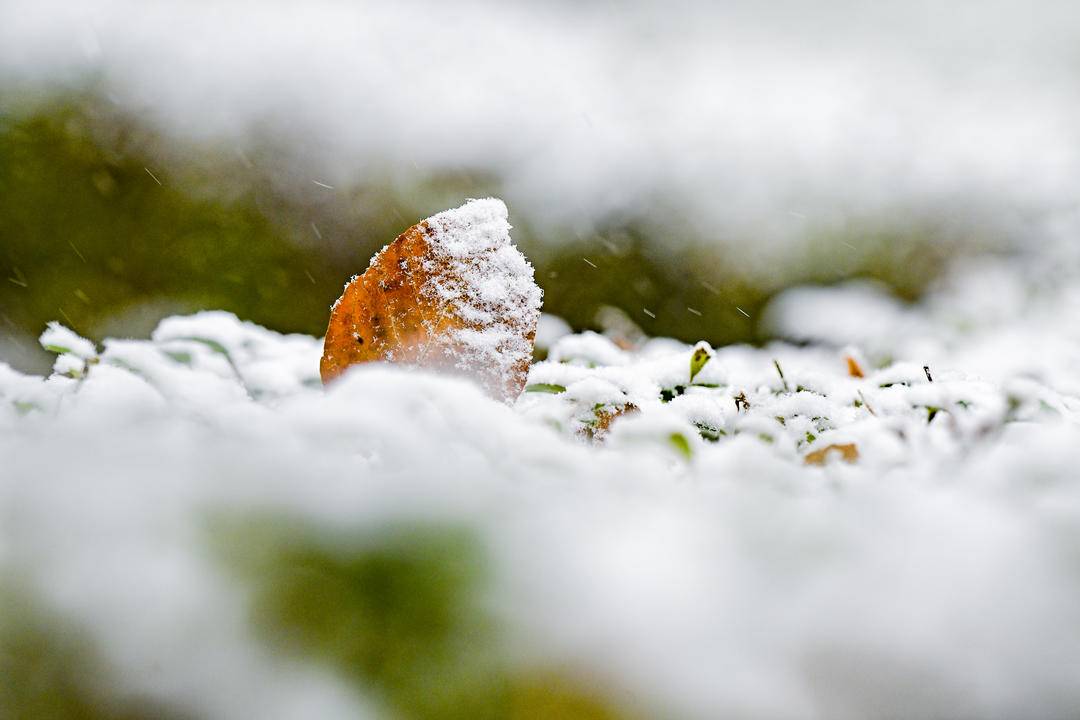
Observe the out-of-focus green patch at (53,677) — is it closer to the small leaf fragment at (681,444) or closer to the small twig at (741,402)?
the small leaf fragment at (681,444)

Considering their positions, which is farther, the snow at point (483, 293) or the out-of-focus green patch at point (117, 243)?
the out-of-focus green patch at point (117, 243)

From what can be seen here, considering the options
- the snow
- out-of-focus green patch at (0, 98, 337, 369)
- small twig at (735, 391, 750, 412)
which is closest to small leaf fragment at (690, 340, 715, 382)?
small twig at (735, 391, 750, 412)

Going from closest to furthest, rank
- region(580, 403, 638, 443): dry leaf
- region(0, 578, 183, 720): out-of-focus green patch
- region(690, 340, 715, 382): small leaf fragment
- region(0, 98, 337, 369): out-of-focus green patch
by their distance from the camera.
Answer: region(0, 578, 183, 720): out-of-focus green patch
region(580, 403, 638, 443): dry leaf
region(690, 340, 715, 382): small leaf fragment
region(0, 98, 337, 369): out-of-focus green patch

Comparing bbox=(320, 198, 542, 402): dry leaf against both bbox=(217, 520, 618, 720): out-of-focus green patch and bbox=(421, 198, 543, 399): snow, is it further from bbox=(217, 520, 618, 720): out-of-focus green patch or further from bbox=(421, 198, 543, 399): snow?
bbox=(217, 520, 618, 720): out-of-focus green patch

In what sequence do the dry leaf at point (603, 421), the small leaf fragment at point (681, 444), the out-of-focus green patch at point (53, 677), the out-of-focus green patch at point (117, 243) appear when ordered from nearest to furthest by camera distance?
the out-of-focus green patch at point (53, 677) → the small leaf fragment at point (681, 444) → the dry leaf at point (603, 421) → the out-of-focus green patch at point (117, 243)

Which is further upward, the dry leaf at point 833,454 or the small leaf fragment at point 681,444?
the dry leaf at point 833,454

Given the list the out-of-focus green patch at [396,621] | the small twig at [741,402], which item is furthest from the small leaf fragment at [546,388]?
the out-of-focus green patch at [396,621]
